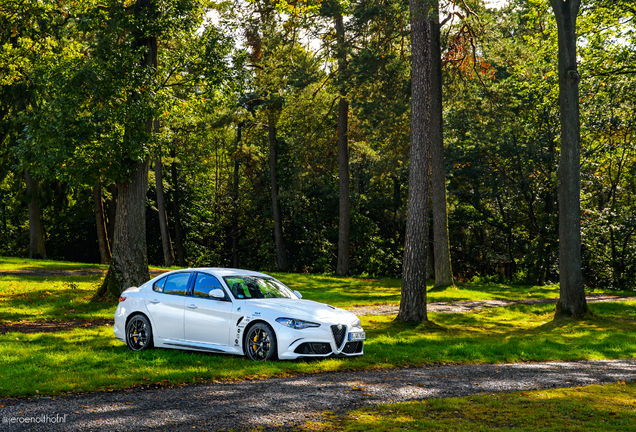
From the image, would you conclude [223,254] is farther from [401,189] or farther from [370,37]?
[370,37]

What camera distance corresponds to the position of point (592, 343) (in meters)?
14.4

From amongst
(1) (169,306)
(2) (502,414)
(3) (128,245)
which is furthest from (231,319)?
(3) (128,245)

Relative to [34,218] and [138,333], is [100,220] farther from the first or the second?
[138,333]

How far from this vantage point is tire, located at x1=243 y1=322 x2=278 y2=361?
959 centimetres

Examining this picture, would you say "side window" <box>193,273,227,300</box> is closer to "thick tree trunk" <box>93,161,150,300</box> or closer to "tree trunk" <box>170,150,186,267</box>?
"thick tree trunk" <box>93,161,150,300</box>

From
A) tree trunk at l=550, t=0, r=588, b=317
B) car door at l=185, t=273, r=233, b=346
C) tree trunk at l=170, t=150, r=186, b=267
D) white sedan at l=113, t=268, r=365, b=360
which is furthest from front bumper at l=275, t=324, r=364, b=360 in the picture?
tree trunk at l=170, t=150, r=186, b=267

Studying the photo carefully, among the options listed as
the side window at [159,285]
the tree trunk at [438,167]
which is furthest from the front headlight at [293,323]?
the tree trunk at [438,167]

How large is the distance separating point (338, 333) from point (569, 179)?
10877 mm

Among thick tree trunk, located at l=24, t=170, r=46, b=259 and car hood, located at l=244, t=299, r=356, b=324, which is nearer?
car hood, located at l=244, t=299, r=356, b=324

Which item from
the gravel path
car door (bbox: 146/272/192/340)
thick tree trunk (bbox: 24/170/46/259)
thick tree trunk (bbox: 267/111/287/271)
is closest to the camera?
the gravel path

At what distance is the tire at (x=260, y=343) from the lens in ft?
31.5

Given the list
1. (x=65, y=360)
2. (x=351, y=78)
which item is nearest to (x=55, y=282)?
(x=65, y=360)

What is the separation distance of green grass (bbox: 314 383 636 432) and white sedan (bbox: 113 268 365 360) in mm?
2757

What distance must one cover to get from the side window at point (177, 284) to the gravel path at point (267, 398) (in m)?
2.72
